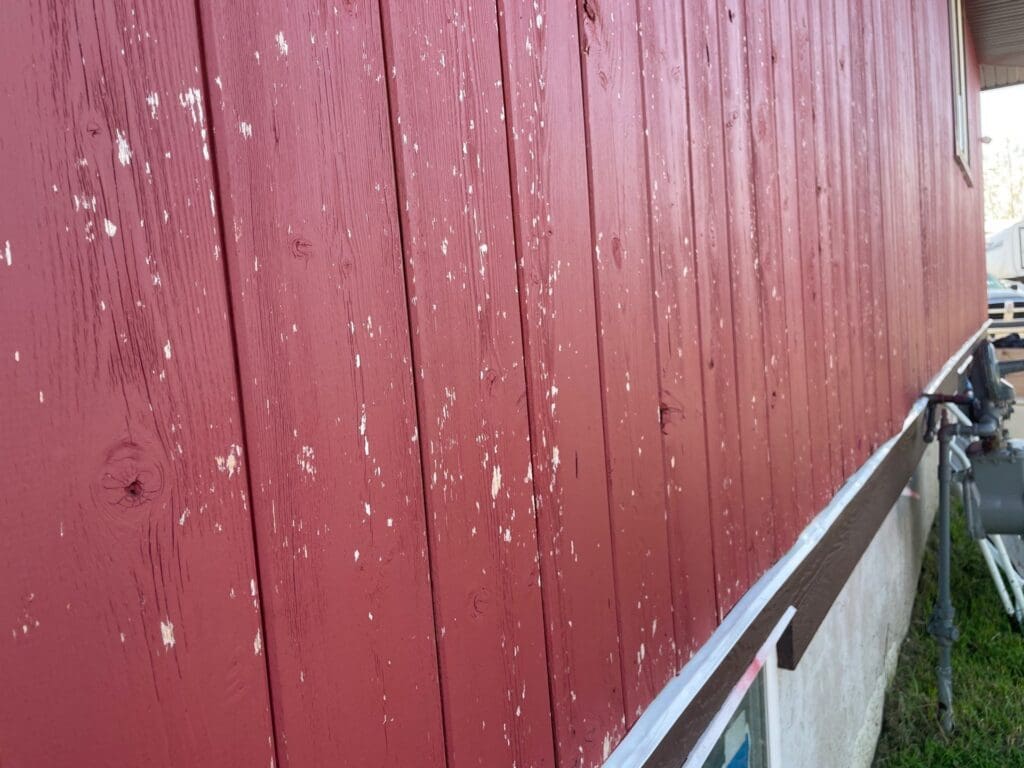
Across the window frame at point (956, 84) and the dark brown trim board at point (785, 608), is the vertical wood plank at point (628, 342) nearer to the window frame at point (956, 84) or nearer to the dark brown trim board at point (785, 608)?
the dark brown trim board at point (785, 608)

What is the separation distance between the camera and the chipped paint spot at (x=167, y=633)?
0.62 metres

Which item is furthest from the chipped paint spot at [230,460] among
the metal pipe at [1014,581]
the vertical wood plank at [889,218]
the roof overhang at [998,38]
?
the roof overhang at [998,38]

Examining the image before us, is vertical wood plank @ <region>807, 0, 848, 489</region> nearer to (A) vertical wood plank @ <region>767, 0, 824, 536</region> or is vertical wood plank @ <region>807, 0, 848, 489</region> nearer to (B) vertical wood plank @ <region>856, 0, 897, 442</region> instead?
(A) vertical wood plank @ <region>767, 0, 824, 536</region>

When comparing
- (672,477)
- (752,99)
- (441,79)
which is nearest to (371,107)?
(441,79)

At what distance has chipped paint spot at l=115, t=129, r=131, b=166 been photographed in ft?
1.98

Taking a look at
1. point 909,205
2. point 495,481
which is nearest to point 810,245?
point 495,481

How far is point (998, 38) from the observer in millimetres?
9078

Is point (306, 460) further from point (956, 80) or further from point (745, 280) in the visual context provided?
point (956, 80)

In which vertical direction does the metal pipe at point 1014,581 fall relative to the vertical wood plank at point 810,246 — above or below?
below

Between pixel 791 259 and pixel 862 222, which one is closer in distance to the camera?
pixel 791 259

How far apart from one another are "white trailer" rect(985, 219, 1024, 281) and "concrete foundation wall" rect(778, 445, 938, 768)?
14.8 meters

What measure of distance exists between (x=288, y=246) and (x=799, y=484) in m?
1.93

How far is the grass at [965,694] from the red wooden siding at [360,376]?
2.79m

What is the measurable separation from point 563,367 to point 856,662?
2.97m
